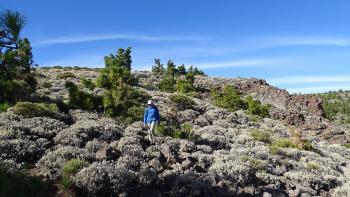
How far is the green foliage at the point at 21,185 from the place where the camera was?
40.6 feet

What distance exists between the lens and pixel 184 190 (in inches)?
583

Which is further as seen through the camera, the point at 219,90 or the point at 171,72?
the point at 171,72

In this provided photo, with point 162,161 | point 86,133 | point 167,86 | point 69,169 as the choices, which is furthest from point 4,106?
point 167,86

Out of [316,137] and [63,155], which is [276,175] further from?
[316,137]

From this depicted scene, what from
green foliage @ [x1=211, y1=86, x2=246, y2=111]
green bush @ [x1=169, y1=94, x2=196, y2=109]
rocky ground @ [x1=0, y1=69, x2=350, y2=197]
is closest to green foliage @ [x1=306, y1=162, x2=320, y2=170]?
rocky ground @ [x1=0, y1=69, x2=350, y2=197]

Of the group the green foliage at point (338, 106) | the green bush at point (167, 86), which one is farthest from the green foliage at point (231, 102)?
the green foliage at point (338, 106)

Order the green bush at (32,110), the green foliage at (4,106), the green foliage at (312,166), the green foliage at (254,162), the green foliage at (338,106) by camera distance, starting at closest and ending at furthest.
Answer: the green foliage at (254,162), the green foliage at (312,166), the green bush at (32,110), the green foliage at (4,106), the green foliage at (338,106)

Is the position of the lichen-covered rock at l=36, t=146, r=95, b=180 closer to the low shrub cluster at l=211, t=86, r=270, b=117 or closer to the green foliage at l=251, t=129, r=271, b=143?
the green foliage at l=251, t=129, r=271, b=143

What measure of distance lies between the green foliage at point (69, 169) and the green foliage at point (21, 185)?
0.52 metres

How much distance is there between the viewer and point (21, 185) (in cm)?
1303

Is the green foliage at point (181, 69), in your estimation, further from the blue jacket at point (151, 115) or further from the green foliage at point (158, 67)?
the blue jacket at point (151, 115)

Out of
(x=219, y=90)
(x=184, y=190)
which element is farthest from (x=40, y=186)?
(x=219, y=90)

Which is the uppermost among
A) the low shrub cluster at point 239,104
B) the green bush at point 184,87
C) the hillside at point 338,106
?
the green bush at point 184,87

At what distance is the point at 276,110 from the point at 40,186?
3248 centimetres
